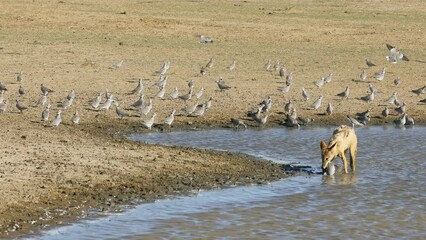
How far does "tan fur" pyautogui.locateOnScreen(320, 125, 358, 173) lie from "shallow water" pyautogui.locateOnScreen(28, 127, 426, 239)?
0.88 feet

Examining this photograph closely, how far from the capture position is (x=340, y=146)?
15148 mm

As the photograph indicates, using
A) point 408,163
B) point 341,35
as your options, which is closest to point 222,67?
point 341,35

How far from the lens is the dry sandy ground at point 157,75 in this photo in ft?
44.2

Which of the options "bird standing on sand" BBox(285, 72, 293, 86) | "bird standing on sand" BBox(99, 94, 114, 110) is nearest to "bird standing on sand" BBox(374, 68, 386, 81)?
"bird standing on sand" BBox(285, 72, 293, 86)

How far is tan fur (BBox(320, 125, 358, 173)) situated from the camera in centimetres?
1494

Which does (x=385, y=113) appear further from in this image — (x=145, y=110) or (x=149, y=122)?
(x=149, y=122)

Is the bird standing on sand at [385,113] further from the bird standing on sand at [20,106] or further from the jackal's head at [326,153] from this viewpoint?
the bird standing on sand at [20,106]

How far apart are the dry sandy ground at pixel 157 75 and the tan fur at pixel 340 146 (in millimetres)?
793

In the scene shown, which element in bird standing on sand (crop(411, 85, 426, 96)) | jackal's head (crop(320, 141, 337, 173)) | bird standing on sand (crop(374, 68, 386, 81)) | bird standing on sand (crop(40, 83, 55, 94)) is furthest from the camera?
bird standing on sand (crop(374, 68, 386, 81))

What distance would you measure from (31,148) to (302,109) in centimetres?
754

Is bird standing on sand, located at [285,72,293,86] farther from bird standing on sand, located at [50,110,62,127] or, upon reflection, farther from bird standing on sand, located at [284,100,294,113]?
bird standing on sand, located at [50,110,62,127]

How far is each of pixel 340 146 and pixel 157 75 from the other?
30.7 ft

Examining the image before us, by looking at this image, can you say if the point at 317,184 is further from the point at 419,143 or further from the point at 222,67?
the point at 222,67

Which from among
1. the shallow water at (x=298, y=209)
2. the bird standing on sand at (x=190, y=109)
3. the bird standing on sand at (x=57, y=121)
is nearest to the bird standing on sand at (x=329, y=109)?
the bird standing on sand at (x=190, y=109)
